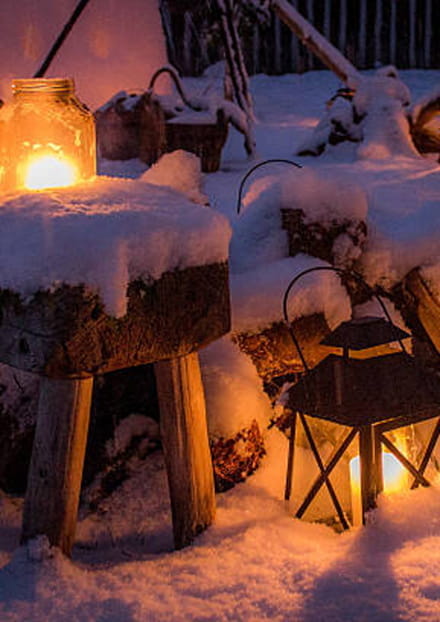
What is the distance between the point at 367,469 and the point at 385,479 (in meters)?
0.14

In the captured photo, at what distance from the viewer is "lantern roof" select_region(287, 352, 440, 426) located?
231 cm

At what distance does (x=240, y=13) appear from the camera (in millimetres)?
8281

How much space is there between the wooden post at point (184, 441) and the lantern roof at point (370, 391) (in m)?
0.34

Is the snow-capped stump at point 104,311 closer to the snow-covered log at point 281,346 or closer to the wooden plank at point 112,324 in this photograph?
the wooden plank at point 112,324

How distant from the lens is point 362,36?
12312 millimetres

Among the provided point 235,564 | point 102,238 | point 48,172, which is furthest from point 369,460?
point 48,172

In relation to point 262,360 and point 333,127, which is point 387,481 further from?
point 333,127

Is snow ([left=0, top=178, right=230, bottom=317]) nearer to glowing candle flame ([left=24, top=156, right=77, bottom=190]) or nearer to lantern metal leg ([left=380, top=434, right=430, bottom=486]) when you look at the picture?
glowing candle flame ([left=24, top=156, right=77, bottom=190])

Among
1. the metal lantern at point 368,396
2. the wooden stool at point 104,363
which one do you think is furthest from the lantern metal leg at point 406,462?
the wooden stool at point 104,363

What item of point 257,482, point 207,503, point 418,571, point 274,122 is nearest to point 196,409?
point 207,503

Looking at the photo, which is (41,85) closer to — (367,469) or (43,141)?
(43,141)

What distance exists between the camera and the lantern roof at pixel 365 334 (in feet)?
7.78

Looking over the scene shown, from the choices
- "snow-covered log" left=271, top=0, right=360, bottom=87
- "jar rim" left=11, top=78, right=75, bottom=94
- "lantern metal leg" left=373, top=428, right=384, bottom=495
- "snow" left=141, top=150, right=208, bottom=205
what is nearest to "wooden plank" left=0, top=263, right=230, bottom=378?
"lantern metal leg" left=373, top=428, right=384, bottom=495

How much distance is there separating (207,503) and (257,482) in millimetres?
406
